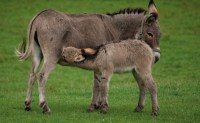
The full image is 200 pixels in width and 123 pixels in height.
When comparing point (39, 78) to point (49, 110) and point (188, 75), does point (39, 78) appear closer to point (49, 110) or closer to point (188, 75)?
point (49, 110)

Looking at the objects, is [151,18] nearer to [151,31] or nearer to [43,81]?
[151,31]

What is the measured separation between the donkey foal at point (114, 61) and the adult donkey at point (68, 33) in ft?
1.60

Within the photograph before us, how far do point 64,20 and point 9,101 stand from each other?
3.19 metres

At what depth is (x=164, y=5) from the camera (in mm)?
39594

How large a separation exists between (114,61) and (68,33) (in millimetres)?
1433

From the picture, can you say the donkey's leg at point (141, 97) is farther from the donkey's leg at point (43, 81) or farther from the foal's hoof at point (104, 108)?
the donkey's leg at point (43, 81)

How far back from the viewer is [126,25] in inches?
571

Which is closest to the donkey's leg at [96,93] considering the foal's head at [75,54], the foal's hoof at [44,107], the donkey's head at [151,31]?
the foal's head at [75,54]

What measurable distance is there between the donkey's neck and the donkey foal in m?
1.47

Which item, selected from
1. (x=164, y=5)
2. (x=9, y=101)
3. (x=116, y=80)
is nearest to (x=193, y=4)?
(x=164, y=5)

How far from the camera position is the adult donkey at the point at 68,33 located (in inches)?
507

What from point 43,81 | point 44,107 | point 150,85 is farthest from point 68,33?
point 150,85

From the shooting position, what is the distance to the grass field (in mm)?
12633

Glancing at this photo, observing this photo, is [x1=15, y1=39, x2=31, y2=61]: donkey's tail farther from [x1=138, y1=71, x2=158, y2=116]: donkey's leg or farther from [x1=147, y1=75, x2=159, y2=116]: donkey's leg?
[x1=147, y1=75, x2=159, y2=116]: donkey's leg
